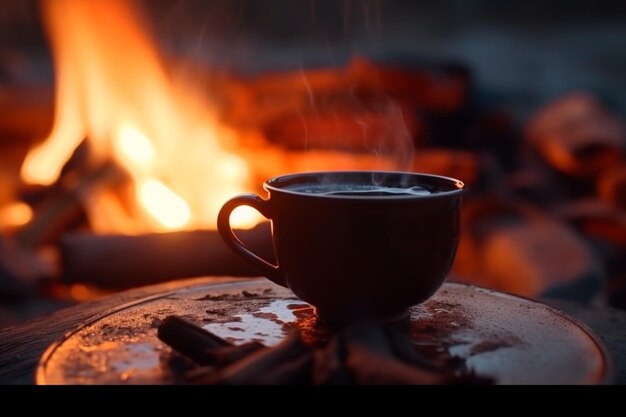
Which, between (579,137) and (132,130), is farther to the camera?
(132,130)

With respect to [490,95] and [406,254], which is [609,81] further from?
[406,254]

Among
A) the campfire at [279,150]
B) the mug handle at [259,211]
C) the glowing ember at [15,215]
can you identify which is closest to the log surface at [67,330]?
the mug handle at [259,211]

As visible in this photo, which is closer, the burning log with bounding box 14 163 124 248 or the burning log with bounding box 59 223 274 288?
the burning log with bounding box 59 223 274 288

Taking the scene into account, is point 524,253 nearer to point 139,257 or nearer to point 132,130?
point 139,257

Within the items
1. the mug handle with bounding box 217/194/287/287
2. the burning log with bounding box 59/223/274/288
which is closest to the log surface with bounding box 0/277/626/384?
the mug handle with bounding box 217/194/287/287

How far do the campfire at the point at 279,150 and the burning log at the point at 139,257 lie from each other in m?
0.39

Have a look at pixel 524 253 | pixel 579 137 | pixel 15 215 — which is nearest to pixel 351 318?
pixel 524 253

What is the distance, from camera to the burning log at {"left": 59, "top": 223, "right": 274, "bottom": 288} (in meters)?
2.03

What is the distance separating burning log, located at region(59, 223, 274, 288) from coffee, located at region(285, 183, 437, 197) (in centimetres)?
99

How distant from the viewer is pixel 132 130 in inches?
127

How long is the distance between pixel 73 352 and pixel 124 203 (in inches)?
98.3

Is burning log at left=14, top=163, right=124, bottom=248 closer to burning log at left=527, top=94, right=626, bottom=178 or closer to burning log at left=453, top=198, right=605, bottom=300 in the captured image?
burning log at left=453, top=198, right=605, bottom=300

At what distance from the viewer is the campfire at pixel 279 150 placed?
271cm

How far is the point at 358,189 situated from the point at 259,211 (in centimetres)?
17
